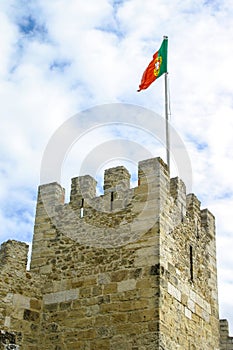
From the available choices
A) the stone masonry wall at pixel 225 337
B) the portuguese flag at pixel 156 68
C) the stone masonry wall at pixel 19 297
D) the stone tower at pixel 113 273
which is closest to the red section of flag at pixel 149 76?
the portuguese flag at pixel 156 68

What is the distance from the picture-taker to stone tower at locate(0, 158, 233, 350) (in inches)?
403

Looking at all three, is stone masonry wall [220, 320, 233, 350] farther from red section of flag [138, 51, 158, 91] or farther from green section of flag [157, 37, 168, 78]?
green section of flag [157, 37, 168, 78]

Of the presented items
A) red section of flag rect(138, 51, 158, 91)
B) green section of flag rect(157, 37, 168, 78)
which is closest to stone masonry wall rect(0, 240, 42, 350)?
red section of flag rect(138, 51, 158, 91)

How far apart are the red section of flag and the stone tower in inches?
102

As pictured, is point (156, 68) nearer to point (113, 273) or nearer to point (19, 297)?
point (113, 273)

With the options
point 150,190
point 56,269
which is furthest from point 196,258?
point 56,269

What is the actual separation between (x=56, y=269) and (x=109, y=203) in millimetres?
1619

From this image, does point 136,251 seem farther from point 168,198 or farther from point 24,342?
point 24,342

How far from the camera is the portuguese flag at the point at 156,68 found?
13.4 metres

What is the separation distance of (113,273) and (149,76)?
4915 millimetres

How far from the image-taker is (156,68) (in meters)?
13.5

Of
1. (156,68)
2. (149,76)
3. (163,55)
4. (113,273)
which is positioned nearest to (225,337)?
(113,273)

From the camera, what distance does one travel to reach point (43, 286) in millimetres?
11461

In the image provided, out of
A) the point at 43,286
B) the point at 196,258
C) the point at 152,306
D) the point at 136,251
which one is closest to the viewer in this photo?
the point at 152,306
